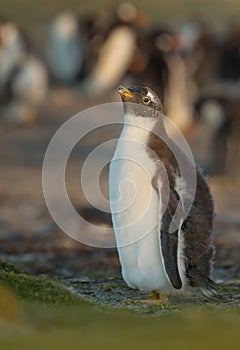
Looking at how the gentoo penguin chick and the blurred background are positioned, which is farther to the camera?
the blurred background

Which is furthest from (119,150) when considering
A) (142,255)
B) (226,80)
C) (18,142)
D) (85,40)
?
(85,40)

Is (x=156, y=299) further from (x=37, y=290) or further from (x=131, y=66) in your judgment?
(x=131, y=66)

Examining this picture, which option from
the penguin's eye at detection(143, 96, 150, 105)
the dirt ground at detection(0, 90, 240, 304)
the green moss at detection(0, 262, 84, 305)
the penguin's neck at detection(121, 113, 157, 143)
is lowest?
the dirt ground at detection(0, 90, 240, 304)

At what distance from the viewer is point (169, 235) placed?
23.0 ft

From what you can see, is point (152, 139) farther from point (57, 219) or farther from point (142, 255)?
point (57, 219)

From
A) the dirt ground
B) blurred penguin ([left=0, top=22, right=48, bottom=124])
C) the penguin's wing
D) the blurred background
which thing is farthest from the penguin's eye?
blurred penguin ([left=0, top=22, right=48, bottom=124])

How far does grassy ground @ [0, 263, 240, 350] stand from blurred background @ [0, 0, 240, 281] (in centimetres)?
247

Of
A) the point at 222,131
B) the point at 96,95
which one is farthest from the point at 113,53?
the point at 222,131

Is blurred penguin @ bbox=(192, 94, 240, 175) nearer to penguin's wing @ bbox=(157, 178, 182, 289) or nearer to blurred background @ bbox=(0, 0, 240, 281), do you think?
Answer: blurred background @ bbox=(0, 0, 240, 281)

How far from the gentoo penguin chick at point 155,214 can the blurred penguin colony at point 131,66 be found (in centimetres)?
978

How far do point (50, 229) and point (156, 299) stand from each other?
5787mm

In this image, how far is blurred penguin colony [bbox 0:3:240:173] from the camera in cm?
1980

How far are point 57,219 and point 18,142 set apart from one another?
626 centimetres

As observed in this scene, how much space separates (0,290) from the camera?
6066 millimetres
